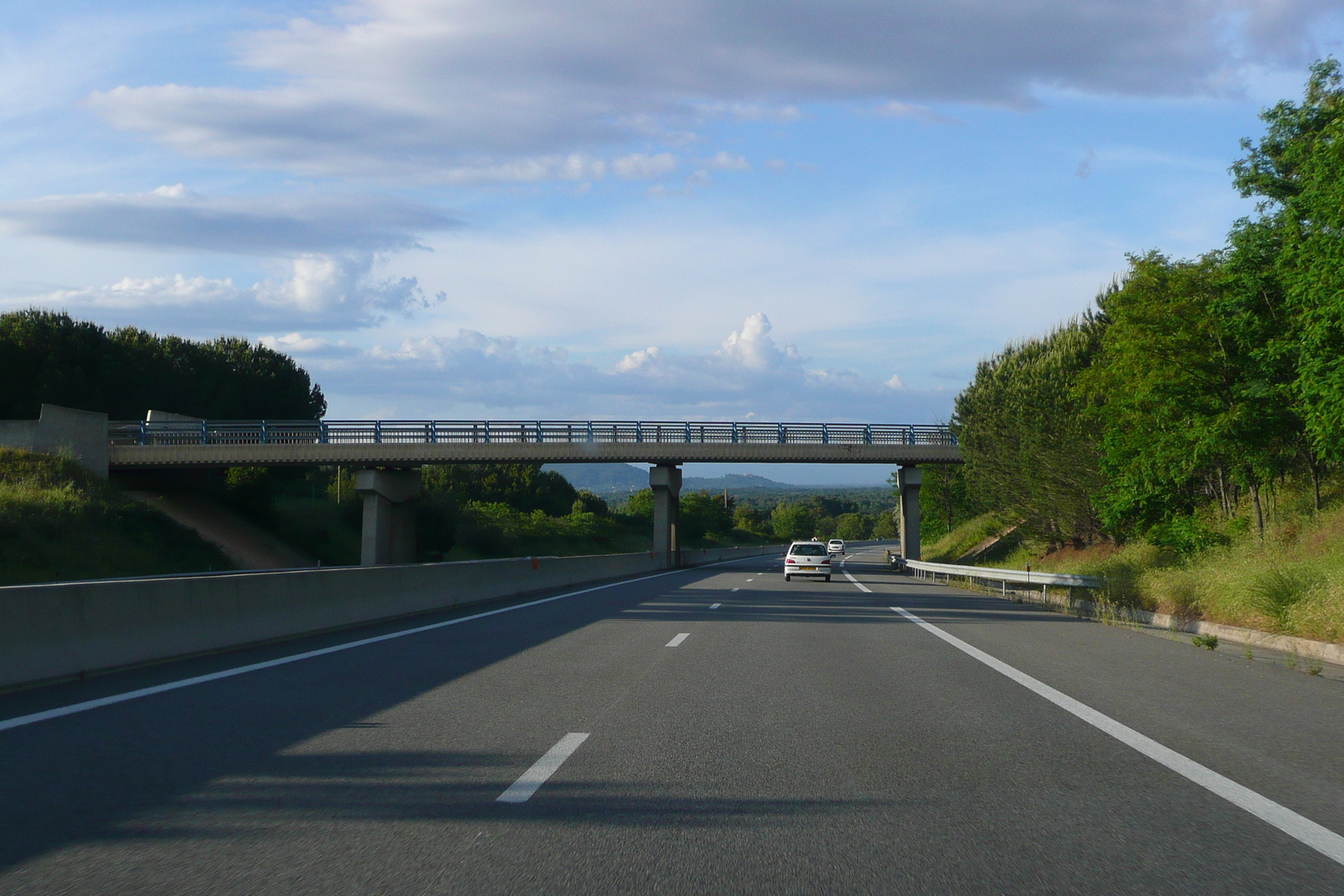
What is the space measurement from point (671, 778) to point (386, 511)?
54.8m

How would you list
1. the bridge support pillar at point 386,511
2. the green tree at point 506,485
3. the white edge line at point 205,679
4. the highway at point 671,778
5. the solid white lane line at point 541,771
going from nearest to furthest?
the highway at point 671,778 → the solid white lane line at point 541,771 → the white edge line at point 205,679 → the bridge support pillar at point 386,511 → the green tree at point 506,485

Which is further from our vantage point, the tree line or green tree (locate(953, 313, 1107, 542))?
green tree (locate(953, 313, 1107, 542))

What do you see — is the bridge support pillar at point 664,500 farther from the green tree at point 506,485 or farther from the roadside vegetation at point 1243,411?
the green tree at point 506,485

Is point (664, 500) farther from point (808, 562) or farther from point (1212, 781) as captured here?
point (1212, 781)

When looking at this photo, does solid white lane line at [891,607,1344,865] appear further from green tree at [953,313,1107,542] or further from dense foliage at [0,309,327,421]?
dense foliage at [0,309,327,421]

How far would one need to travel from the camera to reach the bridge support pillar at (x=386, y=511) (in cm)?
5872

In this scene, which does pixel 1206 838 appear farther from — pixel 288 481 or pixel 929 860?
pixel 288 481

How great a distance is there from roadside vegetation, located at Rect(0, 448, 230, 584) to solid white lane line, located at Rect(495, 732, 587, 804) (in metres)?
33.6

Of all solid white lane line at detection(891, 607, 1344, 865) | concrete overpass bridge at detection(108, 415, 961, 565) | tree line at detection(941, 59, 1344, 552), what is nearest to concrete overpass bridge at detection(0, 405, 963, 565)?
concrete overpass bridge at detection(108, 415, 961, 565)

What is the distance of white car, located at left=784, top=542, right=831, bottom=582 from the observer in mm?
41375

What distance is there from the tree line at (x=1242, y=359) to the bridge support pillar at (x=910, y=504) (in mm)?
28156

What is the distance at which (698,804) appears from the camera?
20.7ft

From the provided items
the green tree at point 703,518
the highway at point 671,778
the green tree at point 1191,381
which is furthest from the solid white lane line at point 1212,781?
the green tree at point 703,518

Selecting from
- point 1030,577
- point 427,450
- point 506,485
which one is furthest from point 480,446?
point 506,485
